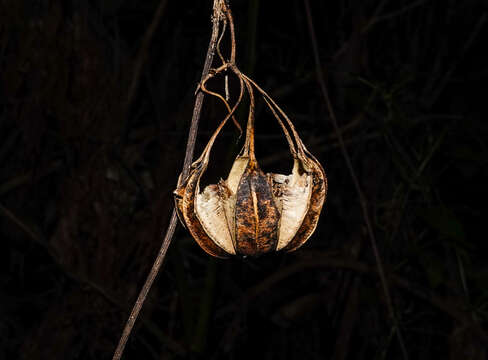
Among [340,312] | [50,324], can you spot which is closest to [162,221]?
[50,324]

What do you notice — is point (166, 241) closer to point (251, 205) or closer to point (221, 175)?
point (251, 205)

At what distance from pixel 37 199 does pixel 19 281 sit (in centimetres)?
22

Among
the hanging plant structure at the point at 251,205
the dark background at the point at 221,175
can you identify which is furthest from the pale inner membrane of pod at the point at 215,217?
the dark background at the point at 221,175

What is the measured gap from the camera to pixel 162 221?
0.93 metres

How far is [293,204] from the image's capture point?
0.45 metres

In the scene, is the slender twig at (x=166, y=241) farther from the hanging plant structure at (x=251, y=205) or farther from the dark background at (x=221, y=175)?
the dark background at (x=221, y=175)

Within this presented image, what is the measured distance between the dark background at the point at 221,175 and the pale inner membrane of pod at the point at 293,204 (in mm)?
316

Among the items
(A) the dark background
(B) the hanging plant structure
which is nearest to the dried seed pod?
(B) the hanging plant structure

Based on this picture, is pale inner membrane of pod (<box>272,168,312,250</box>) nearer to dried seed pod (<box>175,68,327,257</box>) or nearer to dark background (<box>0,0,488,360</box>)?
dried seed pod (<box>175,68,327,257</box>)

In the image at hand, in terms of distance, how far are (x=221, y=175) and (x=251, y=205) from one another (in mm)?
396

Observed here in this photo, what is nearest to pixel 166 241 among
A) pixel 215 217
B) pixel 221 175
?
pixel 215 217

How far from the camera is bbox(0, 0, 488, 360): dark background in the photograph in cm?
100

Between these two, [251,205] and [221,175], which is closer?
[251,205]

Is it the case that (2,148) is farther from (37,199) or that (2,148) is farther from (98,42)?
(98,42)
